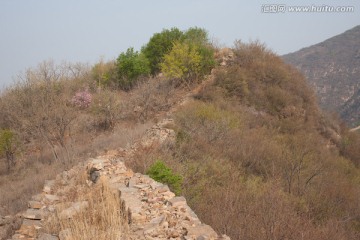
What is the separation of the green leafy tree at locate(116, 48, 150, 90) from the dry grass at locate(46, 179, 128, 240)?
14749 millimetres

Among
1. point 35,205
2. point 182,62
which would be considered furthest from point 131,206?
point 182,62

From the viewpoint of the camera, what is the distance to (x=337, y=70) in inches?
2867

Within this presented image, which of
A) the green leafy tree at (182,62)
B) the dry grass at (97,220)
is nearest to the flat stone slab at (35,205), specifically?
the dry grass at (97,220)

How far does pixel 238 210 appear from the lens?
6.01 meters

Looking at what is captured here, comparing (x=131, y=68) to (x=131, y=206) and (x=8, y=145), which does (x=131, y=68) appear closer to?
(x=8, y=145)

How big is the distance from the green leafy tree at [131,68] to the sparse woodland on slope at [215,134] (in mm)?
75

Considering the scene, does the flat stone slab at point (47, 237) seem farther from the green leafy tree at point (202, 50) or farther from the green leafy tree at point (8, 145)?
the green leafy tree at point (202, 50)

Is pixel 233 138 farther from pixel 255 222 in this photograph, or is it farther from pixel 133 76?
pixel 133 76

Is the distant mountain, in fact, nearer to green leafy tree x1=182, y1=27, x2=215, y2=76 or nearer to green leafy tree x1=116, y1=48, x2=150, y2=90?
Answer: green leafy tree x1=182, y1=27, x2=215, y2=76

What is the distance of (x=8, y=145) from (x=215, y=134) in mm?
10217

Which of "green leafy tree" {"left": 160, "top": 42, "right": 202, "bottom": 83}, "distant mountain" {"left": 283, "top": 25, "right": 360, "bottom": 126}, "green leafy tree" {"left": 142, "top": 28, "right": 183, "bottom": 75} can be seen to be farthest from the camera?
"distant mountain" {"left": 283, "top": 25, "right": 360, "bottom": 126}

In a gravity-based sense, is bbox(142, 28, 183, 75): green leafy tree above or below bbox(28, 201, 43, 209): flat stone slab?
above

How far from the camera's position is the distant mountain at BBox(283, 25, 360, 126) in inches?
2354

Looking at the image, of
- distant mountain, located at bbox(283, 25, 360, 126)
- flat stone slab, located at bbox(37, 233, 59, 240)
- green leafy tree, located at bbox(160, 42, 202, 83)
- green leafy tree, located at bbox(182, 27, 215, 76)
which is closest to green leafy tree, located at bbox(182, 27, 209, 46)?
green leafy tree, located at bbox(182, 27, 215, 76)
